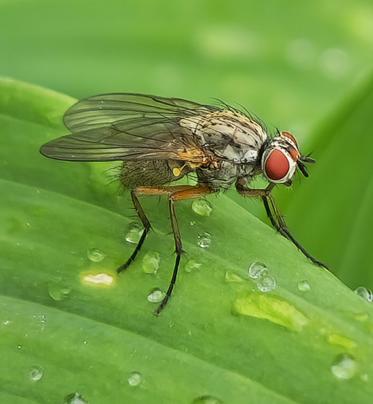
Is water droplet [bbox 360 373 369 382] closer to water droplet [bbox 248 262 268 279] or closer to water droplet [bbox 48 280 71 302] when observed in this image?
water droplet [bbox 248 262 268 279]

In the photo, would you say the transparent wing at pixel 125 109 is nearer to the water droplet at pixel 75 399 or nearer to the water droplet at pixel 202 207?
the water droplet at pixel 202 207

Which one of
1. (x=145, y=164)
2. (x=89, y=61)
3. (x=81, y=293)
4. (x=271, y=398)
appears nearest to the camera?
(x=271, y=398)

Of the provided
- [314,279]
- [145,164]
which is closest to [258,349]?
[314,279]

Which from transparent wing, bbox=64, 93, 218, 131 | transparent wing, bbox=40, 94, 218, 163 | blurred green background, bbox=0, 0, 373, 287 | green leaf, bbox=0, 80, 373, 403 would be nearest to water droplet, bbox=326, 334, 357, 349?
green leaf, bbox=0, 80, 373, 403

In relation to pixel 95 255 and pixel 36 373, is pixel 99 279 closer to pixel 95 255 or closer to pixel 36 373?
pixel 95 255

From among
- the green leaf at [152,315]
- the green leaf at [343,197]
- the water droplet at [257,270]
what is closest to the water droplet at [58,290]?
the green leaf at [152,315]

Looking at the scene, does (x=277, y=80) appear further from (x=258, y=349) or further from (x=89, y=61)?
(x=258, y=349)
